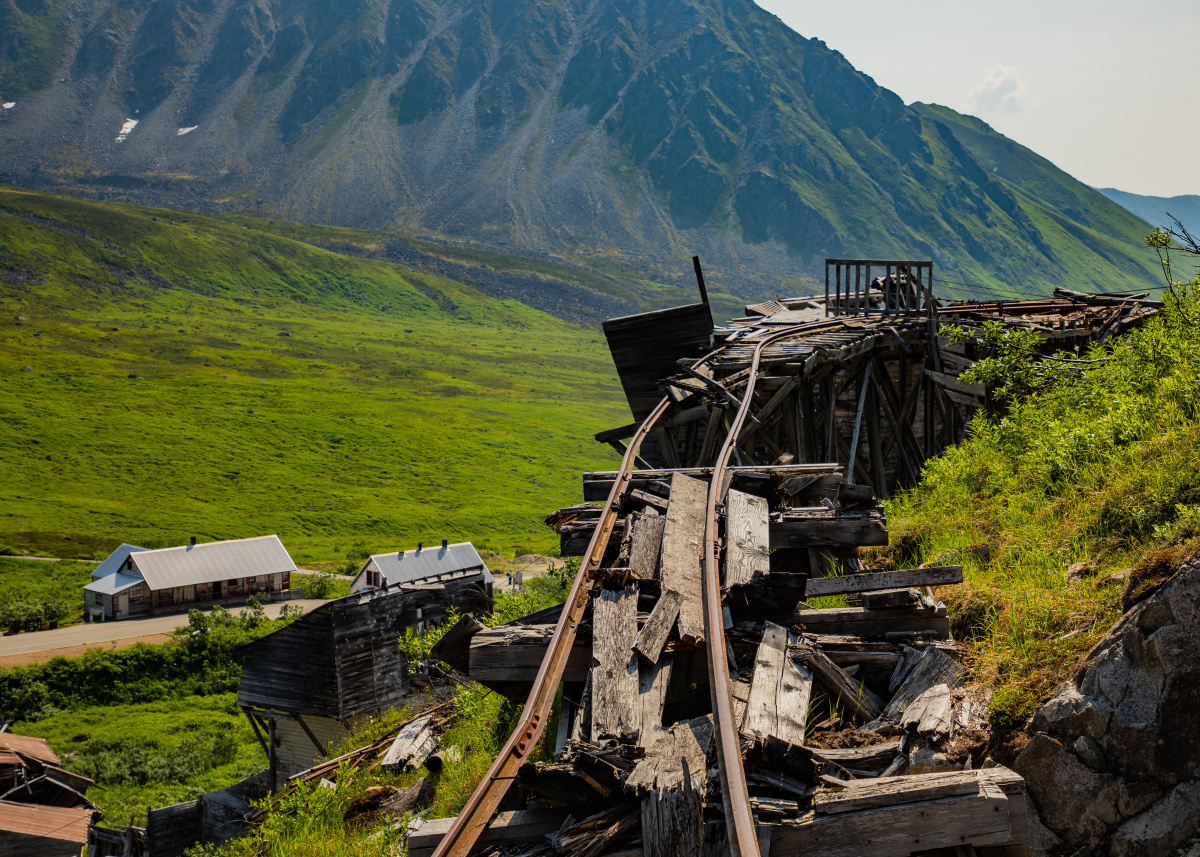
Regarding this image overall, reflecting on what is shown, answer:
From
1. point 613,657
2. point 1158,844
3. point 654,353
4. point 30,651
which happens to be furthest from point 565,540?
point 30,651

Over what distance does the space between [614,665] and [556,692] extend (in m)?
0.40

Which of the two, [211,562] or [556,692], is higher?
[556,692]

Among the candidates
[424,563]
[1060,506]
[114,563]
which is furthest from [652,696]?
[114,563]

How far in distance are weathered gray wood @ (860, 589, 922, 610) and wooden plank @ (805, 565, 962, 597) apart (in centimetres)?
22

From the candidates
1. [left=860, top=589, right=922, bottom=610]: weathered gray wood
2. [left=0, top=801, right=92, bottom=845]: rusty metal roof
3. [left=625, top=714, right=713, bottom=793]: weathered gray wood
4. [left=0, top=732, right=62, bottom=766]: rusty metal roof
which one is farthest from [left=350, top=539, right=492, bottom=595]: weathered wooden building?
[left=625, top=714, right=713, bottom=793]: weathered gray wood

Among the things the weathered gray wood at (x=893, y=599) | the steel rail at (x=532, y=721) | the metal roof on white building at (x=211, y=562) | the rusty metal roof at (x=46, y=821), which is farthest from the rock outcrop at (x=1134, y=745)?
the metal roof on white building at (x=211, y=562)

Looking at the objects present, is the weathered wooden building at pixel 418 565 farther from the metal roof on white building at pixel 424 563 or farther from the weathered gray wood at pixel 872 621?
the weathered gray wood at pixel 872 621

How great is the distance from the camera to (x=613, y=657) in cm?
432

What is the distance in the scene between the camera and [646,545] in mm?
5734

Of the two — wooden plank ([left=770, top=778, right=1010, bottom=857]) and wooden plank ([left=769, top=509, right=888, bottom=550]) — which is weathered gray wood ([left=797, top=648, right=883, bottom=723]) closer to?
wooden plank ([left=770, top=778, right=1010, bottom=857])

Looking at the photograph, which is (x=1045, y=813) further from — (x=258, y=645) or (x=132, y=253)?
(x=132, y=253)

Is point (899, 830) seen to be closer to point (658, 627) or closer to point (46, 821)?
point (658, 627)

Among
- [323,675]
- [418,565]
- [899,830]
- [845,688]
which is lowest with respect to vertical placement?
[418,565]

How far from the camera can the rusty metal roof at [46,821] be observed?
2062 centimetres
